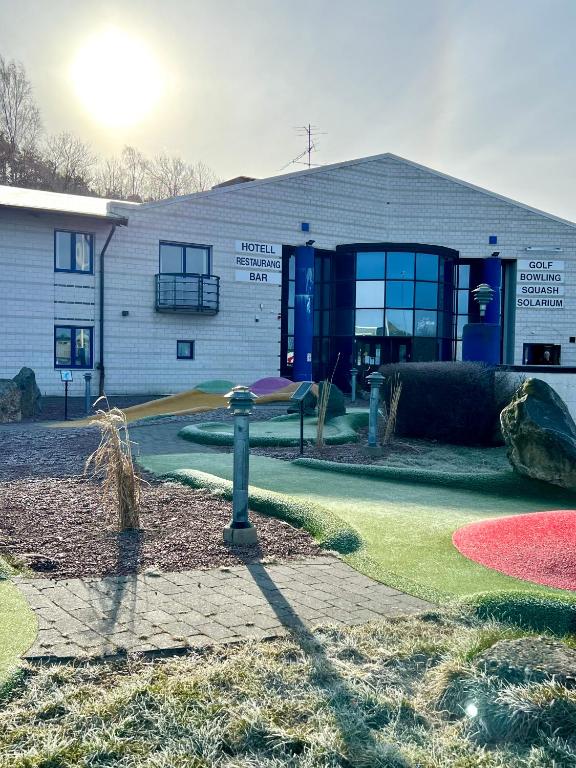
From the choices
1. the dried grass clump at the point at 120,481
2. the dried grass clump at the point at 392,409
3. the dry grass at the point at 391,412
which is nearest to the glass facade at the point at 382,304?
the dry grass at the point at 391,412

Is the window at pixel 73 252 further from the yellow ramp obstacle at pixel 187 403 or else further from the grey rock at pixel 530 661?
the grey rock at pixel 530 661

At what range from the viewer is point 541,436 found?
837 cm

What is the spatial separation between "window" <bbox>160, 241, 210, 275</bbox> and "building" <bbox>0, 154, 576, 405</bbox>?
55 mm

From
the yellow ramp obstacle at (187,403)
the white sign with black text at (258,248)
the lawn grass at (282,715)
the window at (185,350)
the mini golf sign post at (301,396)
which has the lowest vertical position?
the yellow ramp obstacle at (187,403)

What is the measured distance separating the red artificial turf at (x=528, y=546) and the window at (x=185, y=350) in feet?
73.4

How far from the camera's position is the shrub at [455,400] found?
12367mm

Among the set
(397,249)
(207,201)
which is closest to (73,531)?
(207,201)

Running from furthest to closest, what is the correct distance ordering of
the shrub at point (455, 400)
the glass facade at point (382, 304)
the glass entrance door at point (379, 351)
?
the glass entrance door at point (379, 351) < the glass facade at point (382, 304) < the shrub at point (455, 400)

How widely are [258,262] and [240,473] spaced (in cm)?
2452

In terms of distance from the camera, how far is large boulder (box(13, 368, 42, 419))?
17953 millimetres

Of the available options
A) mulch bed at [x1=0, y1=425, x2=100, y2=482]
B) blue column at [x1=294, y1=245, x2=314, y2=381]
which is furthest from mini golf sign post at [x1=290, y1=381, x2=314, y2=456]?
blue column at [x1=294, y1=245, x2=314, y2=381]

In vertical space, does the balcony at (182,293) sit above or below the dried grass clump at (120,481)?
above

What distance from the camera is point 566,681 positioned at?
3.02 metres

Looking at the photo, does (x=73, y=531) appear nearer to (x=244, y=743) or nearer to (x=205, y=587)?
(x=205, y=587)
